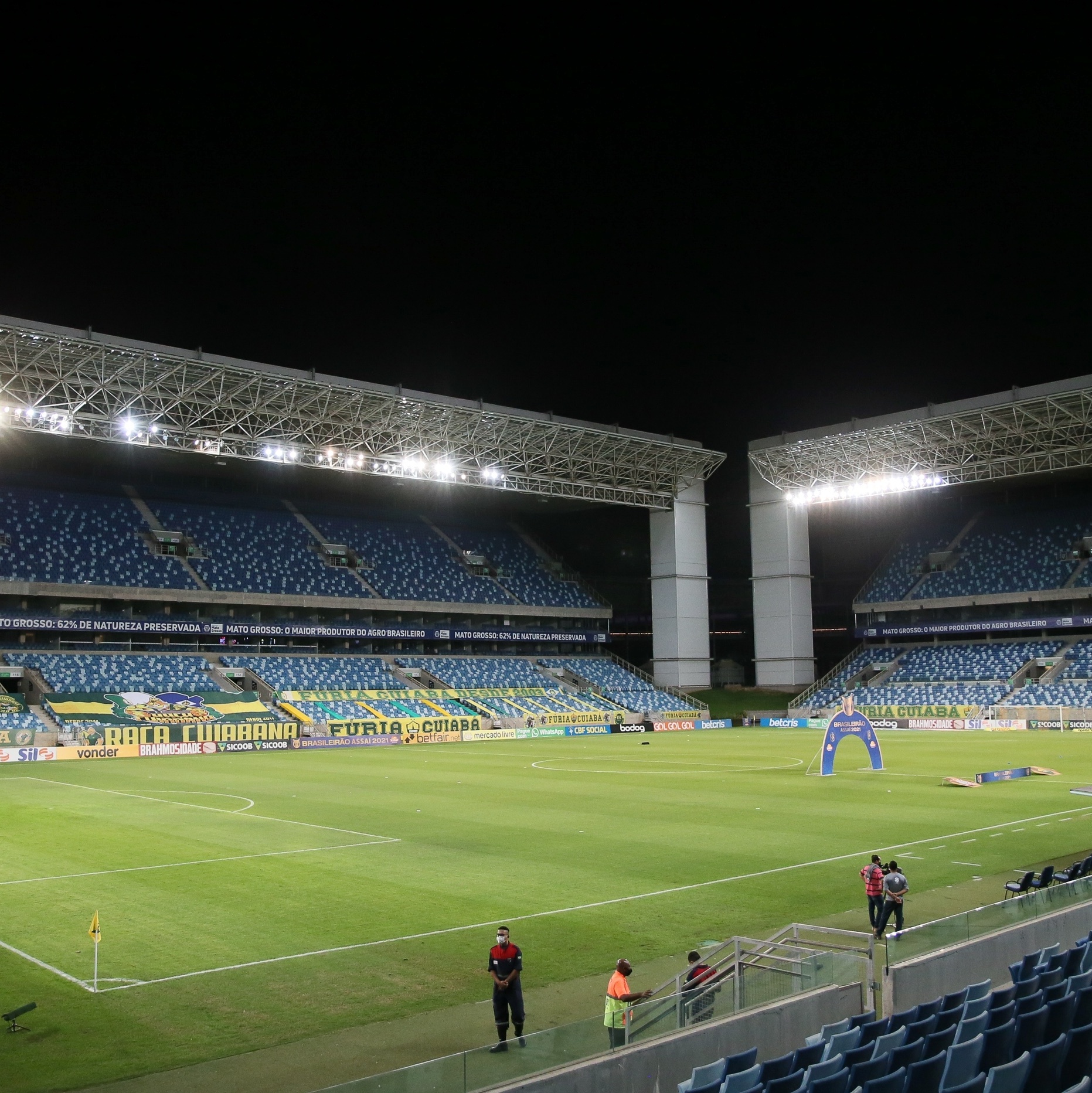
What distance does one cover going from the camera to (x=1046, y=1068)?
7746 millimetres

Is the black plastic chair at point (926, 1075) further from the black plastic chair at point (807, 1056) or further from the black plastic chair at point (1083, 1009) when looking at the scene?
the black plastic chair at point (1083, 1009)

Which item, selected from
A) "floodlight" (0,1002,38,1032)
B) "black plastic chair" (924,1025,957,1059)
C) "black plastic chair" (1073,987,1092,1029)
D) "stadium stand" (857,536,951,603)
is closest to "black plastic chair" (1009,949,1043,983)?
"black plastic chair" (1073,987,1092,1029)

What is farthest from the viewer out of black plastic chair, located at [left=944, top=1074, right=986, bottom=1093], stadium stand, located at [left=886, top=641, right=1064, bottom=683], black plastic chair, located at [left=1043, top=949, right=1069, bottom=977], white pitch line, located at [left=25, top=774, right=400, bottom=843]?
stadium stand, located at [left=886, top=641, right=1064, bottom=683]

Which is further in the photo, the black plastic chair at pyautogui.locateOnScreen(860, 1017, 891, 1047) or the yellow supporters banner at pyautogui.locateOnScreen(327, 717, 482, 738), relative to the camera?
the yellow supporters banner at pyautogui.locateOnScreen(327, 717, 482, 738)

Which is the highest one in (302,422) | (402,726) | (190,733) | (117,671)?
(302,422)

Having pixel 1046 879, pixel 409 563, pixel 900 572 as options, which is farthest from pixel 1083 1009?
pixel 900 572

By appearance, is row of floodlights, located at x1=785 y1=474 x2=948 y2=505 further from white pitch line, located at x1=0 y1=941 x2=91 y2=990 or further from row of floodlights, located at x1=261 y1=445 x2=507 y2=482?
white pitch line, located at x1=0 y1=941 x2=91 y2=990

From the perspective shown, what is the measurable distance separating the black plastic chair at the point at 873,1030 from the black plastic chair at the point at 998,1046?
904 mm

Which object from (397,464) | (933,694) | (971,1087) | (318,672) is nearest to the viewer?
(971,1087)

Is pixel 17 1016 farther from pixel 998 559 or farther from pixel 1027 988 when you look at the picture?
pixel 998 559

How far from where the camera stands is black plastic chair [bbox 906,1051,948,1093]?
7.64 m

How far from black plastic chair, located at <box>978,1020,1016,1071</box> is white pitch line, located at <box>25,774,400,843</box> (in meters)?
18.1

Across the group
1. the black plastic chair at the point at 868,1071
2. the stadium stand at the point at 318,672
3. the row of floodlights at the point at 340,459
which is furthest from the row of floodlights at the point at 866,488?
the black plastic chair at the point at 868,1071

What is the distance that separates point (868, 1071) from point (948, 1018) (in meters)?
1.78
